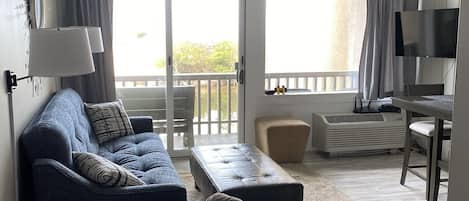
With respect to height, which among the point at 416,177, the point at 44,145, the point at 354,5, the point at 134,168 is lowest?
the point at 416,177

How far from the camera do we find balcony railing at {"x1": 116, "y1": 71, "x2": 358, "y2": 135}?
5.04 metres

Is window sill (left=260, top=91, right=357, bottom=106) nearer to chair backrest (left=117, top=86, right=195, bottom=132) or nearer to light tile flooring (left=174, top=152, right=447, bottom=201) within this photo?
light tile flooring (left=174, top=152, right=447, bottom=201)

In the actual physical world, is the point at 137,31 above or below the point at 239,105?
above

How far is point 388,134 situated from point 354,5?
56.2 inches

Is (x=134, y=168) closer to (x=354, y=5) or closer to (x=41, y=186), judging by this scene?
(x=41, y=186)

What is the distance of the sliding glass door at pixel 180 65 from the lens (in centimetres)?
489

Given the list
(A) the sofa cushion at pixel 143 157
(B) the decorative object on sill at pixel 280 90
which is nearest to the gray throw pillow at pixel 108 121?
(A) the sofa cushion at pixel 143 157

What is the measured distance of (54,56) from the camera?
229 cm

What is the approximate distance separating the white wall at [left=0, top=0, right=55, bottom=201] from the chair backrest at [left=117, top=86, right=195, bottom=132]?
5.79 feet

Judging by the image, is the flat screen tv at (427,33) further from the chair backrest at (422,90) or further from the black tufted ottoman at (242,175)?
the black tufted ottoman at (242,175)

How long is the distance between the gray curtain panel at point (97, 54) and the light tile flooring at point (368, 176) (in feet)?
3.43

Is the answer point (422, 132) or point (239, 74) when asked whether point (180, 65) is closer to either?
point (239, 74)

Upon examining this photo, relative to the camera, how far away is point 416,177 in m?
4.53

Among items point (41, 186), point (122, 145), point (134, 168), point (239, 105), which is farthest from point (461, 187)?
point (239, 105)
